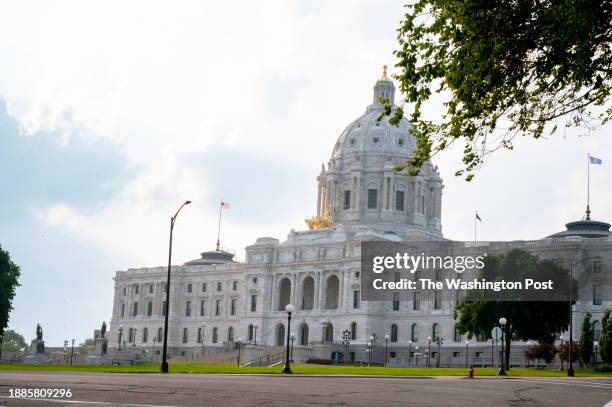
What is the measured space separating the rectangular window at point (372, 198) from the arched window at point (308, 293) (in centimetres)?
1497

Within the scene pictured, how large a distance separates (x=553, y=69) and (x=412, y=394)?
9.85m

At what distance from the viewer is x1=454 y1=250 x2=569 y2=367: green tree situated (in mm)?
80688

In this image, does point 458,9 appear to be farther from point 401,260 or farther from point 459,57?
point 401,260

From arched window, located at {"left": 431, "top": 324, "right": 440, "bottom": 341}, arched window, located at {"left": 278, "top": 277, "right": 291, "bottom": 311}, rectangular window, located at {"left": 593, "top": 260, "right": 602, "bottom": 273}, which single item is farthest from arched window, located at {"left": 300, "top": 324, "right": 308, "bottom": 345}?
rectangular window, located at {"left": 593, "top": 260, "right": 602, "bottom": 273}

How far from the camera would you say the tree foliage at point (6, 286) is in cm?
8794

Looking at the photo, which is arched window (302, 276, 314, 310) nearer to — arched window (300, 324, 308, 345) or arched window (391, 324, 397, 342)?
arched window (300, 324, 308, 345)

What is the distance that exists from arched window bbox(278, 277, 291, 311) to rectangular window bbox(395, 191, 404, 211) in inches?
783

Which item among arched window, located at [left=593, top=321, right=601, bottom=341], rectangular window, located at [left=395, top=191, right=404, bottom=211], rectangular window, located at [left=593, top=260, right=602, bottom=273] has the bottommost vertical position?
arched window, located at [left=593, top=321, right=601, bottom=341]

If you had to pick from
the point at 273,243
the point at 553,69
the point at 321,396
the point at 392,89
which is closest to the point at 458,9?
the point at 553,69

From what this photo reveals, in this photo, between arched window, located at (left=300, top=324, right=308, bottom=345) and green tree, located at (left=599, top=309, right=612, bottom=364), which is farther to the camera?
arched window, located at (left=300, top=324, right=308, bottom=345)

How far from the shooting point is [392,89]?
148 m

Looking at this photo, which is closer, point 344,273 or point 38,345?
point 38,345

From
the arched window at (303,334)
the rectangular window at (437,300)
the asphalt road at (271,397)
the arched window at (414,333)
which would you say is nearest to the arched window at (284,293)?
the arched window at (303,334)

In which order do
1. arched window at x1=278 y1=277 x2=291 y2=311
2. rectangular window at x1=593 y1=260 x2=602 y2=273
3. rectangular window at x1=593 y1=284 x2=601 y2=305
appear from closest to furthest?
rectangular window at x1=593 y1=284 x2=601 y2=305 → rectangular window at x1=593 y1=260 x2=602 y2=273 → arched window at x1=278 y1=277 x2=291 y2=311
